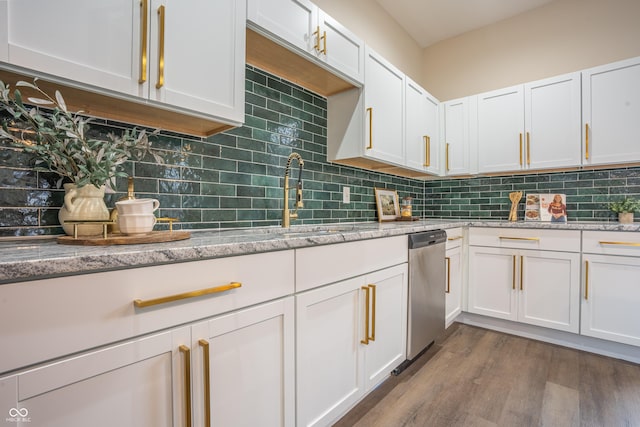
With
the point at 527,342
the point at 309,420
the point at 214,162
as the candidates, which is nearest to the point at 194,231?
the point at 214,162

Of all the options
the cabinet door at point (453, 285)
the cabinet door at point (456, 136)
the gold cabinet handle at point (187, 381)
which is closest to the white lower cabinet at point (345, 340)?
the gold cabinet handle at point (187, 381)

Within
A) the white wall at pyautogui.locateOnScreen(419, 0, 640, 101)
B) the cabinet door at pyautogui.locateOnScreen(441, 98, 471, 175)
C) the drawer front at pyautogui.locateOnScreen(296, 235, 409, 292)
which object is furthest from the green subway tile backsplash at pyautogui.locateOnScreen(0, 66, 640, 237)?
the white wall at pyautogui.locateOnScreen(419, 0, 640, 101)

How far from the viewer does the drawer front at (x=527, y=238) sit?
7.33ft

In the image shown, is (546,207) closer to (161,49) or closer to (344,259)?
(344,259)

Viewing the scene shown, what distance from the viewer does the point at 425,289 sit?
Result: 2.02 metres

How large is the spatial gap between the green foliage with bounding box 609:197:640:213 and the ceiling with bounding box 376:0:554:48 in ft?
6.15

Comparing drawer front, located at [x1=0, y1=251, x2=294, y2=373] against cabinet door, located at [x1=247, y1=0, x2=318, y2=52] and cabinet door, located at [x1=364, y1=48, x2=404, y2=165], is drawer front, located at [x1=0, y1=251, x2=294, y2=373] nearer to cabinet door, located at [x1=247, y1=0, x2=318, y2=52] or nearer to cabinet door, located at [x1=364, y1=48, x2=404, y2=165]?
cabinet door, located at [x1=247, y1=0, x2=318, y2=52]

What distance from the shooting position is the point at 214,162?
5.19ft

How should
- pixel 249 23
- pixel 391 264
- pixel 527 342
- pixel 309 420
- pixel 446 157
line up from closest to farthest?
pixel 309 420 < pixel 249 23 < pixel 391 264 < pixel 527 342 < pixel 446 157

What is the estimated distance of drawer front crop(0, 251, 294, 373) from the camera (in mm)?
608

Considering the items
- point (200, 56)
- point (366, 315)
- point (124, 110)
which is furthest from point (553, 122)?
point (124, 110)

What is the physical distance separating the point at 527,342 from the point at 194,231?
99.7 inches

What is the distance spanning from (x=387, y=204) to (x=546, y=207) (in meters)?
1.39

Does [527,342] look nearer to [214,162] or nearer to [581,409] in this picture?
[581,409]
